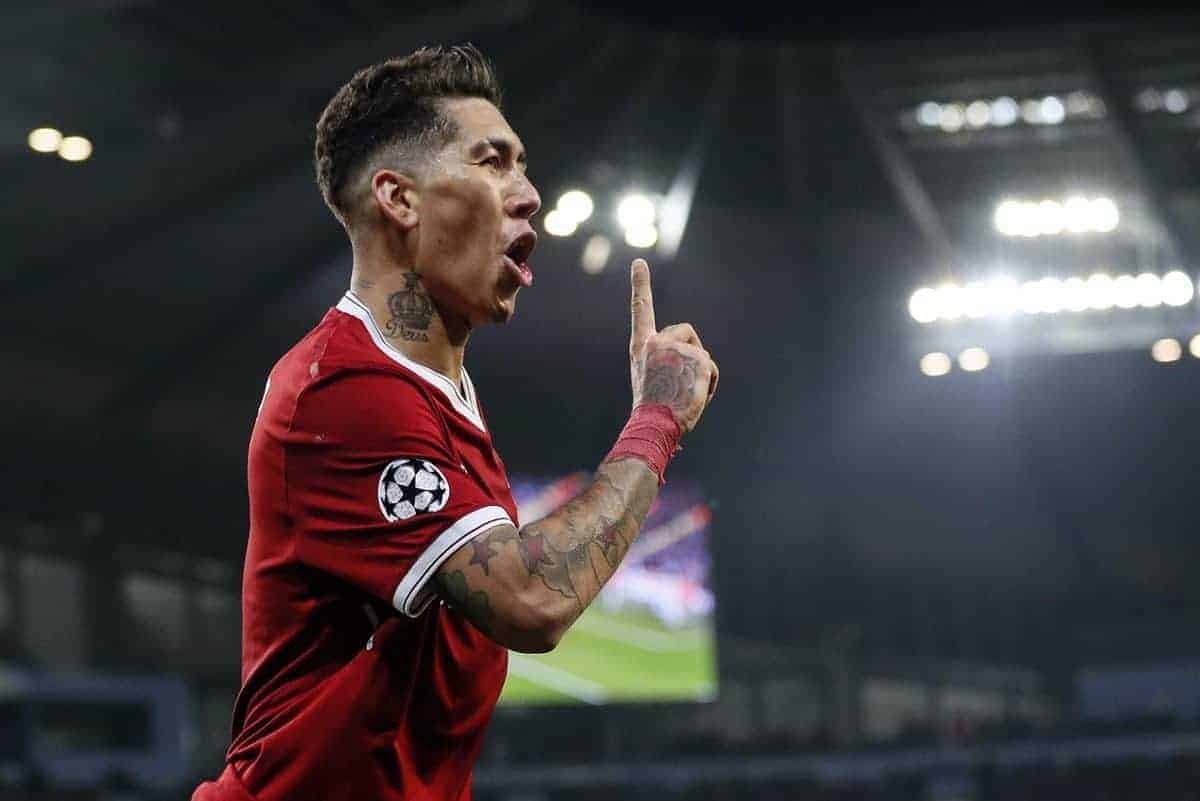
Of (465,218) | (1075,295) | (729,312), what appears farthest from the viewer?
(729,312)

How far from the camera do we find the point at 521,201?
2398mm

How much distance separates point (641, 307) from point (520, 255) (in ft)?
0.80

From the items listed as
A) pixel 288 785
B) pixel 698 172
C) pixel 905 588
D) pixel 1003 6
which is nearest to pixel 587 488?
pixel 288 785

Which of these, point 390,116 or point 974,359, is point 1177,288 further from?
point 390,116

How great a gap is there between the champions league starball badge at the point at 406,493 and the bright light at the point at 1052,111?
15196 mm

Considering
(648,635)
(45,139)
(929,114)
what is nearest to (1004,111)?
(929,114)

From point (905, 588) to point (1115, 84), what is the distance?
957cm

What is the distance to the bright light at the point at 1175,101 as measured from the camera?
597 inches

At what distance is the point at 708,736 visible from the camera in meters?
21.5

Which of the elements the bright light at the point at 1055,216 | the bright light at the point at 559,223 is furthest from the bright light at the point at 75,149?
the bright light at the point at 1055,216

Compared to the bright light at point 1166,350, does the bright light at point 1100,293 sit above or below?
above

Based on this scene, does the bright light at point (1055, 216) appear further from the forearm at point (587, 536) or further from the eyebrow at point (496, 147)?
the forearm at point (587, 536)

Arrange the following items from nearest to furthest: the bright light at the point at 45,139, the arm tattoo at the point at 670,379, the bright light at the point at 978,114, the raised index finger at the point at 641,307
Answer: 1. the arm tattoo at the point at 670,379
2. the raised index finger at the point at 641,307
3. the bright light at the point at 45,139
4. the bright light at the point at 978,114

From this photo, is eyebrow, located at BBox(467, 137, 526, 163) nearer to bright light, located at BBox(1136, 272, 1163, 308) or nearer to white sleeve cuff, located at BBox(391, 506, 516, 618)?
white sleeve cuff, located at BBox(391, 506, 516, 618)
